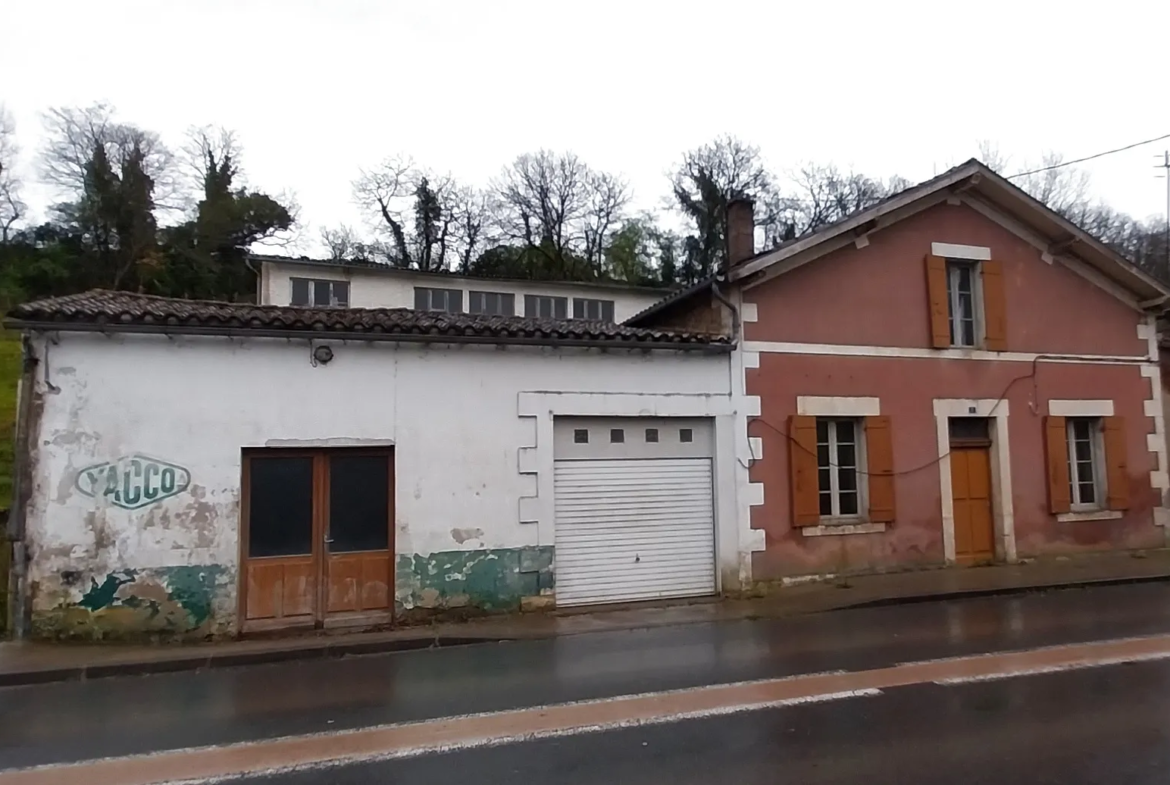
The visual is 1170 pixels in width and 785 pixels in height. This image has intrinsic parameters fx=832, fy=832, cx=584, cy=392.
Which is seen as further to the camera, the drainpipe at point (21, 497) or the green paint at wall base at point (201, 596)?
the green paint at wall base at point (201, 596)

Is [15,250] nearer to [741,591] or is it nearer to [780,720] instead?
[741,591]

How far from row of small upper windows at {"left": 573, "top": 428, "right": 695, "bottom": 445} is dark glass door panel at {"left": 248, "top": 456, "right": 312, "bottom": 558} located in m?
3.55

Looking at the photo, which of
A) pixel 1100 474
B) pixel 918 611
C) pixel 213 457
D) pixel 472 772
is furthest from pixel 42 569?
pixel 1100 474

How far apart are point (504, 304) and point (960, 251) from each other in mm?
15873

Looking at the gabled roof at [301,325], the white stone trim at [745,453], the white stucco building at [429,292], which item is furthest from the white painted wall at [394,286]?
the white stone trim at [745,453]

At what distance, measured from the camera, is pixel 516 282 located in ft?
89.0

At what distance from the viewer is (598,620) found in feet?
34.1

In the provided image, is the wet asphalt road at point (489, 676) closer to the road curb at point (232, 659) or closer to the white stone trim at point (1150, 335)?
the road curb at point (232, 659)

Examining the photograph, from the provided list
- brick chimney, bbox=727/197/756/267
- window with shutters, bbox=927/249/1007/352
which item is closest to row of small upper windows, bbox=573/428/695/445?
brick chimney, bbox=727/197/756/267

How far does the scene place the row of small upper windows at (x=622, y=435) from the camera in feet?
37.6

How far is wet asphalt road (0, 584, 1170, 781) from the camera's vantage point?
20.3ft

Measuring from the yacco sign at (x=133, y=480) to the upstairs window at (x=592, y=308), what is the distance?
18953 millimetres

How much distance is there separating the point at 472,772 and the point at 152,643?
598 centimetres

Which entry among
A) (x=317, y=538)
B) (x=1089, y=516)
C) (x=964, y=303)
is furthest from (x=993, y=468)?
(x=317, y=538)
